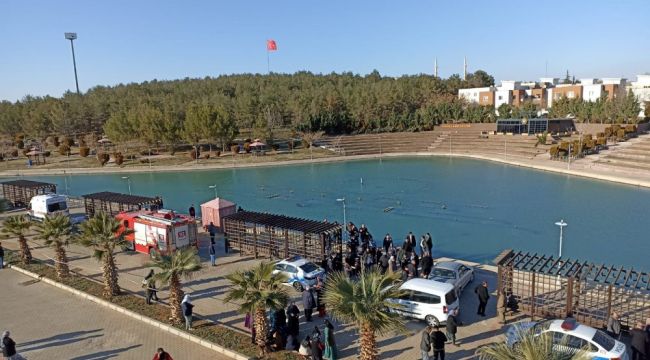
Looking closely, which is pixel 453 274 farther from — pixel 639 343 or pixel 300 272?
pixel 639 343

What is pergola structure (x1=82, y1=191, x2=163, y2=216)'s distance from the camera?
24284 millimetres

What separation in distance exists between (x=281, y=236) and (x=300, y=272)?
4099 millimetres

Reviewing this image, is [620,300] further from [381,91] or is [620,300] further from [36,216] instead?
[381,91]

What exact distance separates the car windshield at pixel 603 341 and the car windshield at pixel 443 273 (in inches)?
207

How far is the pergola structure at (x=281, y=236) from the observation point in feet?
59.0

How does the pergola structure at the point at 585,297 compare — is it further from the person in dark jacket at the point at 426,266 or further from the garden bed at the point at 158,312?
the garden bed at the point at 158,312

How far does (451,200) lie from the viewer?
3278 centimetres

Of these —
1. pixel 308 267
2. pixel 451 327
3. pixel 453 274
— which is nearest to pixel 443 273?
pixel 453 274

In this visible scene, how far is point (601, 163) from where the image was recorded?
4141cm

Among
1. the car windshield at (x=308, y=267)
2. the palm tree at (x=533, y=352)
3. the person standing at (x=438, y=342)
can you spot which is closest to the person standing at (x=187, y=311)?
the car windshield at (x=308, y=267)

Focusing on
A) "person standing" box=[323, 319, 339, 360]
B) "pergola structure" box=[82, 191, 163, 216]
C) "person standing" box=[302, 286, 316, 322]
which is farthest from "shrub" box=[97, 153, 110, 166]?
"person standing" box=[323, 319, 339, 360]

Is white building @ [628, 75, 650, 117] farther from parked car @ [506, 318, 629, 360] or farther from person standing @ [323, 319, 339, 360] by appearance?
person standing @ [323, 319, 339, 360]

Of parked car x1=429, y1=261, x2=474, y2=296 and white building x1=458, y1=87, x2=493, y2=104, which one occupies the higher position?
white building x1=458, y1=87, x2=493, y2=104

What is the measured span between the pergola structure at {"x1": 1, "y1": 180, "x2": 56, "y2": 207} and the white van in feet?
89.1
